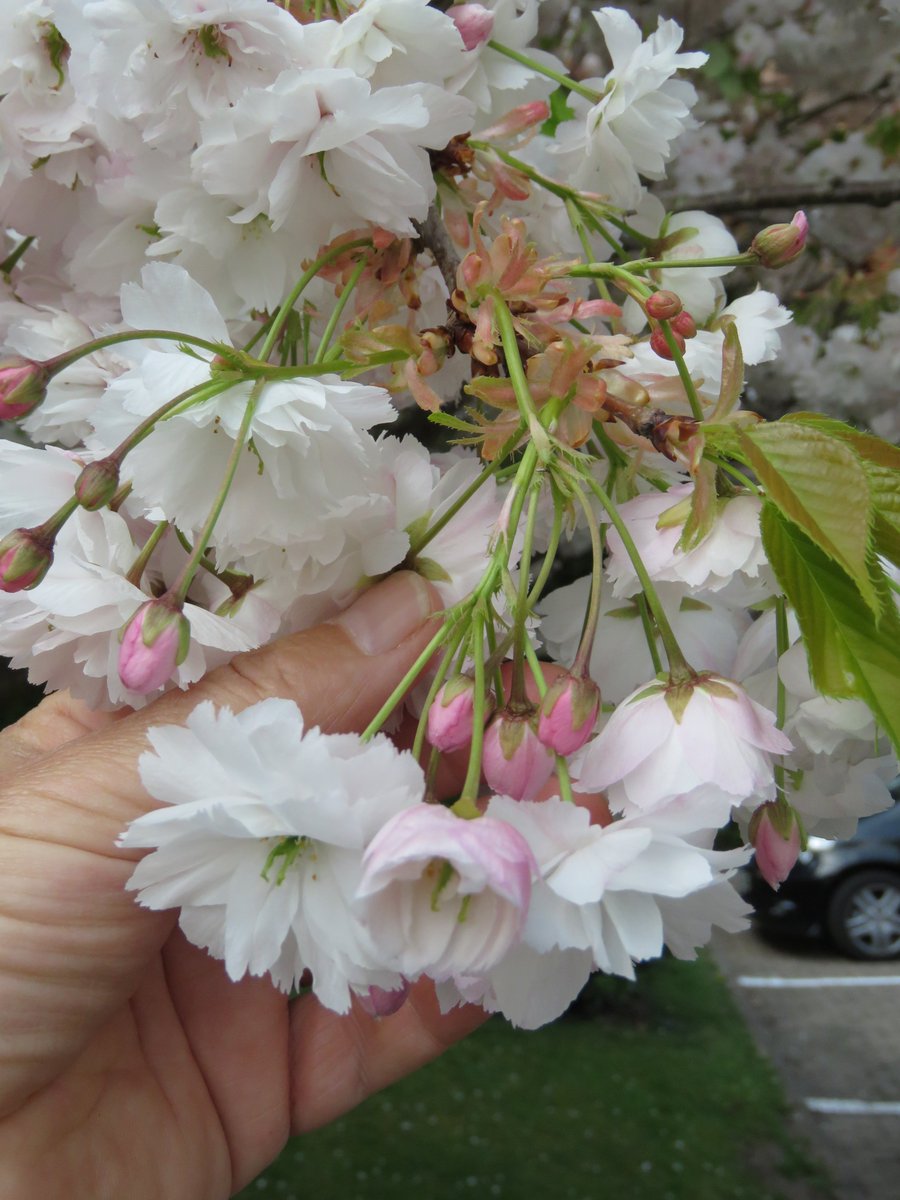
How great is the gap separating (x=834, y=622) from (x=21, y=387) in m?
0.59

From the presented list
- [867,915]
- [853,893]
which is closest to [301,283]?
[853,893]

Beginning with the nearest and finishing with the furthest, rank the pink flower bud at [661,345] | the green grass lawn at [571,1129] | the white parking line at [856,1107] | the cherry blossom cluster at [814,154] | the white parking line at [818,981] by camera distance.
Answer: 1. the pink flower bud at [661,345]
2. the cherry blossom cluster at [814,154]
3. the green grass lawn at [571,1129]
4. the white parking line at [856,1107]
5. the white parking line at [818,981]

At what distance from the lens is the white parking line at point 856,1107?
4.94m

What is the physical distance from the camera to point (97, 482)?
2.36 ft

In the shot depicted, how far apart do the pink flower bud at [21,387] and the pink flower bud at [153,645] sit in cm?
17

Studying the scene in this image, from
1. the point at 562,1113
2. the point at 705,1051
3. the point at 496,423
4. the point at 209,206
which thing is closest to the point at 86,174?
the point at 209,206

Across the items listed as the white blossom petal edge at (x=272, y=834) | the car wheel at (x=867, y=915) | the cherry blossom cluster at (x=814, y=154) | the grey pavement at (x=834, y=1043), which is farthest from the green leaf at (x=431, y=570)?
the car wheel at (x=867, y=915)

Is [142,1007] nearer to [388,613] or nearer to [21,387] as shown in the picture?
[388,613]

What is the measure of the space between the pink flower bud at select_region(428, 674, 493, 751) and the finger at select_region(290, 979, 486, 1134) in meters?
0.89

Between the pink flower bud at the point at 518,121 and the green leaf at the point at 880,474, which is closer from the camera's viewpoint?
the green leaf at the point at 880,474

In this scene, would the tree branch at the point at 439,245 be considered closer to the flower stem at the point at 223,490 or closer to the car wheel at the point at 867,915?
the flower stem at the point at 223,490

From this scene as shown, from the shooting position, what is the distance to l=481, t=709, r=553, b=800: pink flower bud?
683 mm

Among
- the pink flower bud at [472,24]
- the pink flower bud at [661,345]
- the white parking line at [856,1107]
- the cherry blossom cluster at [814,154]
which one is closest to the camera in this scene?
the pink flower bud at [661,345]

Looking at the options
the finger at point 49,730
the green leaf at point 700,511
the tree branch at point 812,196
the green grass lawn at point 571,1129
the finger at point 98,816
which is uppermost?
the tree branch at point 812,196
